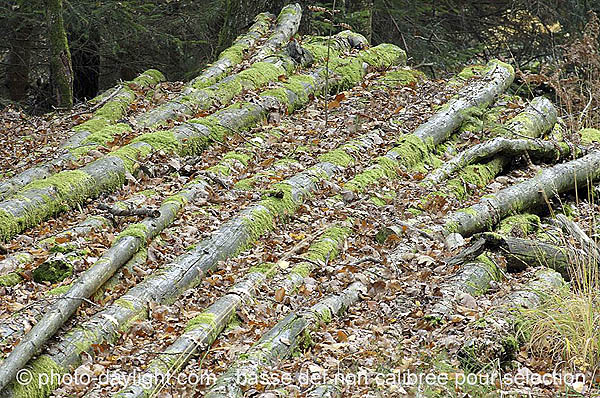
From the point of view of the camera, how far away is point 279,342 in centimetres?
495

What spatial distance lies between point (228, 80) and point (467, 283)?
5.67 m

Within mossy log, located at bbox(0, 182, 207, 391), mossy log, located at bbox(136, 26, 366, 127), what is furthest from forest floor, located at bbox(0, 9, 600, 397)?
mossy log, located at bbox(136, 26, 366, 127)

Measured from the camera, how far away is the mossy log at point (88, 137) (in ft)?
25.2

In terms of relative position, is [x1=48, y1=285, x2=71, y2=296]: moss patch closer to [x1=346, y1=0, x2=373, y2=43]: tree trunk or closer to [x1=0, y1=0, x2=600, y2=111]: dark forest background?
[x1=0, y1=0, x2=600, y2=111]: dark forest background

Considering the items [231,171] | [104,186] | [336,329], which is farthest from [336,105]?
[336,329]

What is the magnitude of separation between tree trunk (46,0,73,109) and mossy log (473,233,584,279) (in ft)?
24.3

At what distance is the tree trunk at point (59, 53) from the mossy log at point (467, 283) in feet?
24.7

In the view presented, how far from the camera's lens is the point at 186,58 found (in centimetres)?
1522

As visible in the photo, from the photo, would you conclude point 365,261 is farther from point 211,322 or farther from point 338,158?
point 338,158

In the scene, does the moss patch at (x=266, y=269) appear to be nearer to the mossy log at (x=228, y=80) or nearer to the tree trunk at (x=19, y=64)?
the mossy log at (x=228, y=80)

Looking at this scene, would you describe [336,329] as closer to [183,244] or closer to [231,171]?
[183,244]

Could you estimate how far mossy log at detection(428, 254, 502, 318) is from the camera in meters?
5.27

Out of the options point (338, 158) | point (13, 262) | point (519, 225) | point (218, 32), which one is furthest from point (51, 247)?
point (218, 32)

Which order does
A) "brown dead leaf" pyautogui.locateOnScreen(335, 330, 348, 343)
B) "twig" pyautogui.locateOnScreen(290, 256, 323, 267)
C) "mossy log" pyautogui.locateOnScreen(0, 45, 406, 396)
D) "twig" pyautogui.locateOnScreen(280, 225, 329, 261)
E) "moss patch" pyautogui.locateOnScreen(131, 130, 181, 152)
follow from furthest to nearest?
"moss patch" pyautogui.locateOnScreen(131, 130, 181, 152) → "twig" pyautogui.locateOnScreen(280, 225, 329, 261) → "twig" pyautogui.locateOnScreen(290, 256, 323, 267) → "brown dead leaf" pyautogui.locateOnScreen(335, 330, 348, 343) → "mossy log" pyautogui.locateOnScreen(0, 45, 406, 396)
